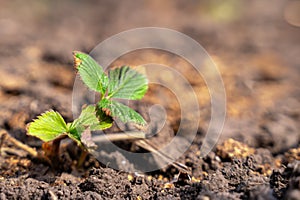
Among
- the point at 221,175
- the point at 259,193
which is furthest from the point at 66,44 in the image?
the point at 259,193

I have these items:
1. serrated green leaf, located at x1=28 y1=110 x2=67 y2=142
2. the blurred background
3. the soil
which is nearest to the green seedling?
serrated green leaf, located at x1=28 y1=110 x2=67 y2=142

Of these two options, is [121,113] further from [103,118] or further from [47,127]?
[47,127]

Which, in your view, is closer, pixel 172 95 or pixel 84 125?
pixel 84 125

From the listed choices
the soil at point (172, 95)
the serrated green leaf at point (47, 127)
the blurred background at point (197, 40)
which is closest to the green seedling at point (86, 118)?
the serrated green leaf at point (47, 127)

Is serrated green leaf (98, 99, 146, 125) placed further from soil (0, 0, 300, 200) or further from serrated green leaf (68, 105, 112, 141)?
soil (0, 0, 300, 200)

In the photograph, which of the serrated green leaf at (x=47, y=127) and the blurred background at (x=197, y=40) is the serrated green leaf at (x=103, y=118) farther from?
the blurred background at (x=197, y=40)

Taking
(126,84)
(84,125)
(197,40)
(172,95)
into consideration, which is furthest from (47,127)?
(197,40)
